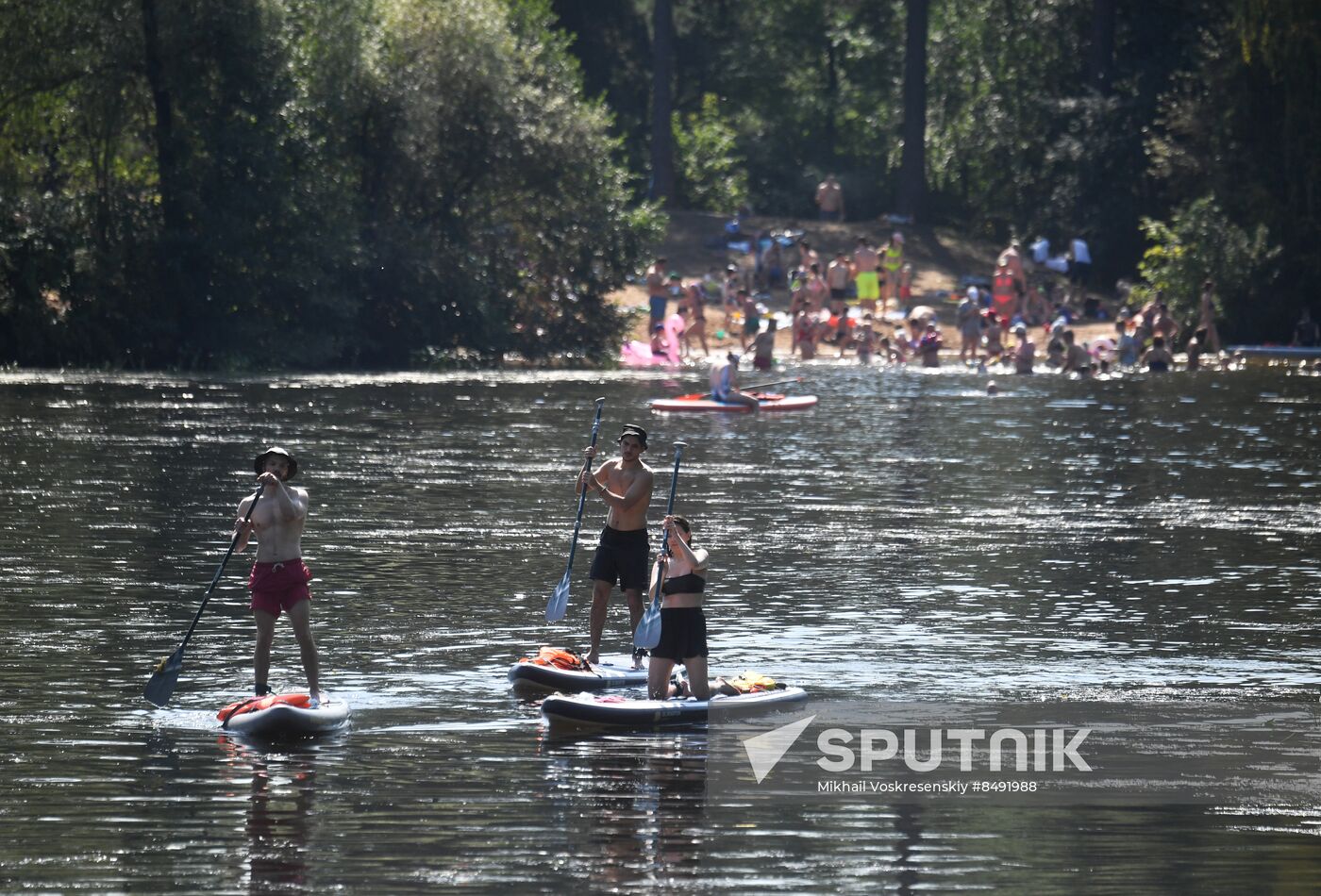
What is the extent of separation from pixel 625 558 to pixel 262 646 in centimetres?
306

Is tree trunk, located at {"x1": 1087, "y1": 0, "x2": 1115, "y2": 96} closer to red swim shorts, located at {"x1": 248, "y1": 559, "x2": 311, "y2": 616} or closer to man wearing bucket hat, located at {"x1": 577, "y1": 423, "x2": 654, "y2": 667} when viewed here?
man wearing bucket hat, located at {"x1": 577, "y1": 423, "x2": 654, "y2": 667}

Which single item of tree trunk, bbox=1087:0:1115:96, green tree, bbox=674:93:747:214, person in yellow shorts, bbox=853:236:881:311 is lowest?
person in yellow shorts, bbox=853:236:881:311

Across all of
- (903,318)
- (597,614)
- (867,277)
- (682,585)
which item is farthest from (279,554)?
(903,318)

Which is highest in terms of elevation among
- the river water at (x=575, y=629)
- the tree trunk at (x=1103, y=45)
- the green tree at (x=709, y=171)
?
the tree trunk at (x=1103, y=45)

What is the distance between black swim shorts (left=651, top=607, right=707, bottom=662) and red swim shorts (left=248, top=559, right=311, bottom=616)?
239 cm

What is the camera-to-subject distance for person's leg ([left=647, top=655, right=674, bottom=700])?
14.6m

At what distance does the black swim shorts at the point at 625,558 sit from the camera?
633 inches

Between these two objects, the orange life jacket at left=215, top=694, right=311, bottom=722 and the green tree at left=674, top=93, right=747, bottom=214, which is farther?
the green tree at left=674, top=93, right=747, bottom=214

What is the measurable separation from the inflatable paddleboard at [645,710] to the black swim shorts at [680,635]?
1.06ft

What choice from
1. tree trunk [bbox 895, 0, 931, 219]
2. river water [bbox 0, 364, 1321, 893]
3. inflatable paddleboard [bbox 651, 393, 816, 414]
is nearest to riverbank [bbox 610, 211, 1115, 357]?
tree trunk [bbox 895, 0, 931, 219]

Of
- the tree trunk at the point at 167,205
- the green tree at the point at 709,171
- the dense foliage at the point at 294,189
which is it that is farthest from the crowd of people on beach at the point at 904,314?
the tree trunk at the point at 167,205

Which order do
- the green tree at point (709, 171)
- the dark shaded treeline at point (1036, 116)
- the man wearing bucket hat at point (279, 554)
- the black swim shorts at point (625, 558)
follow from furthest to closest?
the green tree at point (709, 171) < the dark shaded treeline at point (1036, 116) < the black swim shorts at point (625, 558) < the man wearing bucket hat at point (279, 554)

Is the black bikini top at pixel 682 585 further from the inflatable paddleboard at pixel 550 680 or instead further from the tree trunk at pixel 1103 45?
the tree trunk at pixel 1103 45

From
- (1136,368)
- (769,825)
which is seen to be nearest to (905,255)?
(1136,368)
